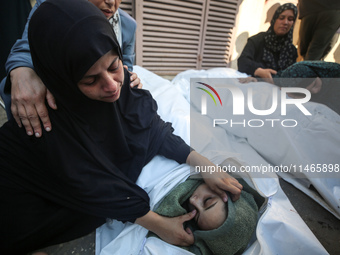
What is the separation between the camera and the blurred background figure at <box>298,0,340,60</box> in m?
2.80

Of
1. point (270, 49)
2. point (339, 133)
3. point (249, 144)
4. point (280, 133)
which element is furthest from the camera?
point (270, 49)

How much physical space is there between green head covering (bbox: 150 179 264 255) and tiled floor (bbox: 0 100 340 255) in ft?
1.51

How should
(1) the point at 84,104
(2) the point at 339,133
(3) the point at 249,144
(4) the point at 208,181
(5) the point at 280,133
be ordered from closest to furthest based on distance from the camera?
(1) the point at 84,104 → (4) the point at 208,181 → (2) the point at 339,133 → (5) the point at 280,133 → (3) the point at 249,144

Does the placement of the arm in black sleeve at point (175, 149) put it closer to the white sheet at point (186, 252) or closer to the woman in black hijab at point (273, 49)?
the white sheet at point (186, 252)

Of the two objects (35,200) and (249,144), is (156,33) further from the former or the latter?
(35,200)

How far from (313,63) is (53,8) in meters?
2.16

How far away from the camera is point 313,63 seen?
6.05 feet

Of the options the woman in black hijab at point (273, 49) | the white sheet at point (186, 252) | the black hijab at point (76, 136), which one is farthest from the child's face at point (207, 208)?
the woman in black hijab at point (273, 49)

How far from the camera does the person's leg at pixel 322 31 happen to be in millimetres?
2830

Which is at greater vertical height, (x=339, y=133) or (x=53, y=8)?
(x=53, y=8)

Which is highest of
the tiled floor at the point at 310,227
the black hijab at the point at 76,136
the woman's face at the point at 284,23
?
the woman's face at the point at 284,23

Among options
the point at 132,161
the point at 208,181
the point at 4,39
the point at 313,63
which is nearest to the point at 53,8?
the point at 132,161

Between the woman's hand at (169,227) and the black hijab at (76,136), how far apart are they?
5 centimetres

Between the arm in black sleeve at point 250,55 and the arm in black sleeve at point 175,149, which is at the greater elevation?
the arm in black sleeve at point 250,55
